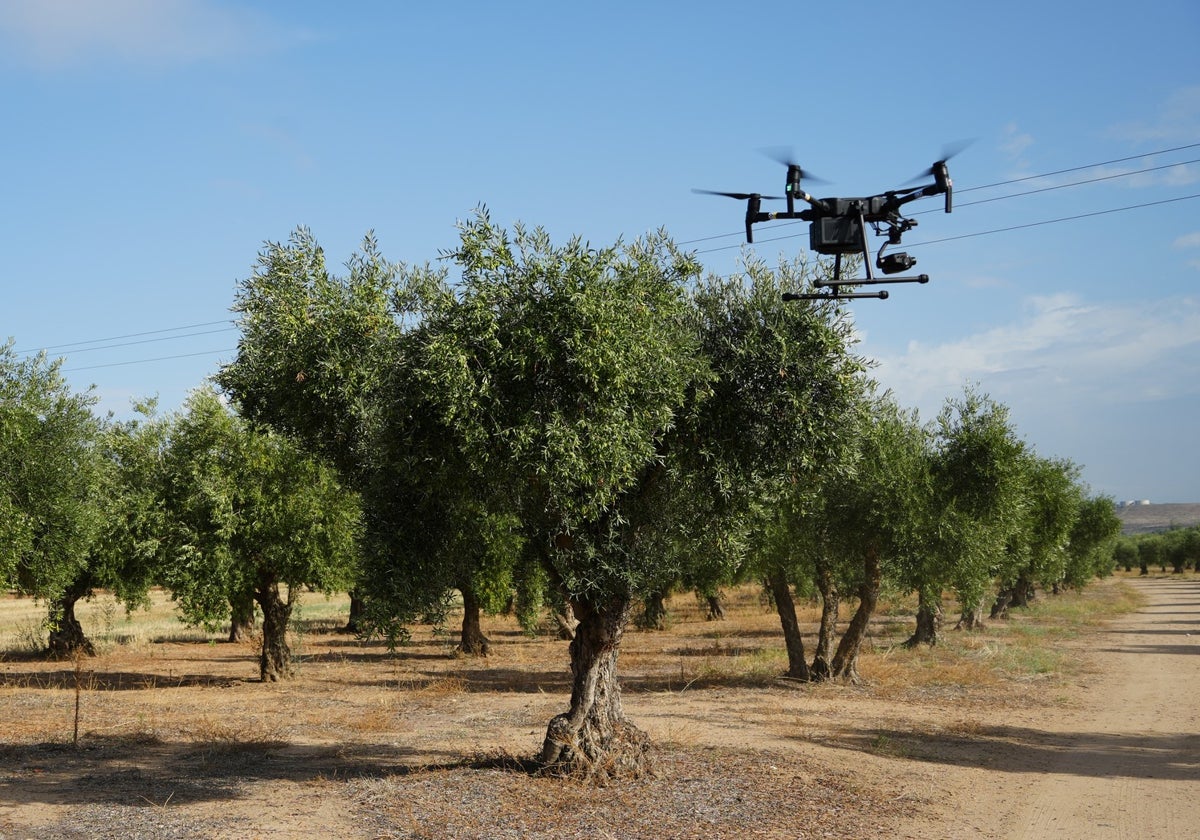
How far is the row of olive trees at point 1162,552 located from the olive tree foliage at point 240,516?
139873mm

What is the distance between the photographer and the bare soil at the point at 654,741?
13.6 metres

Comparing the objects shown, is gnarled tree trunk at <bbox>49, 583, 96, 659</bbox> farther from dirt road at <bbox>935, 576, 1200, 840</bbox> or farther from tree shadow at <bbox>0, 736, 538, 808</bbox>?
dirt road at <bbox>935, 576, 1200, 840</bbox>

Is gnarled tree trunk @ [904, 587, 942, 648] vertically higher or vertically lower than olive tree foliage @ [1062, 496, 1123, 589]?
lower

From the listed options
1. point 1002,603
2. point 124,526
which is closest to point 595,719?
point 124,526

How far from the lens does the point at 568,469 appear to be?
484 inches

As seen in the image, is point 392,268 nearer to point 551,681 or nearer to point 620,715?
point 620,715

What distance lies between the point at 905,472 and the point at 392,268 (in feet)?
58.1

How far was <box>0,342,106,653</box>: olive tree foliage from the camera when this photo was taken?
1025 inches

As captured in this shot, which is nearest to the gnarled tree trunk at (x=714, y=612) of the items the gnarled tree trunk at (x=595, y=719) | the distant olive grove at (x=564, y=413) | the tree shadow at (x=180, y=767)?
the distant olive grove at (x=564, y=413)

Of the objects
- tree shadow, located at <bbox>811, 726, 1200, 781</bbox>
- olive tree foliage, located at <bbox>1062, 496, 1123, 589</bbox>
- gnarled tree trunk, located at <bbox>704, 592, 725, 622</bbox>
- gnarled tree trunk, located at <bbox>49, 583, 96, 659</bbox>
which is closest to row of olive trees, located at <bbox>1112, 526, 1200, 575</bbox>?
olive tree foliage, located at <bbox>1062, 496, 1123, 589</bbox>

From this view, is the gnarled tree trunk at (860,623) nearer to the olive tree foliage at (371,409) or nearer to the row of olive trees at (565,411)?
the row of olive trees at (565,411)

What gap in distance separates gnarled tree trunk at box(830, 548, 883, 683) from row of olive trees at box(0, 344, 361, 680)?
582 inches

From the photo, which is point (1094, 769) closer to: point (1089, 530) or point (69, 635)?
point (69, 635)

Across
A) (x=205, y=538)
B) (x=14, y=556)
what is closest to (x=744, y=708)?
(x=205, y=538)
